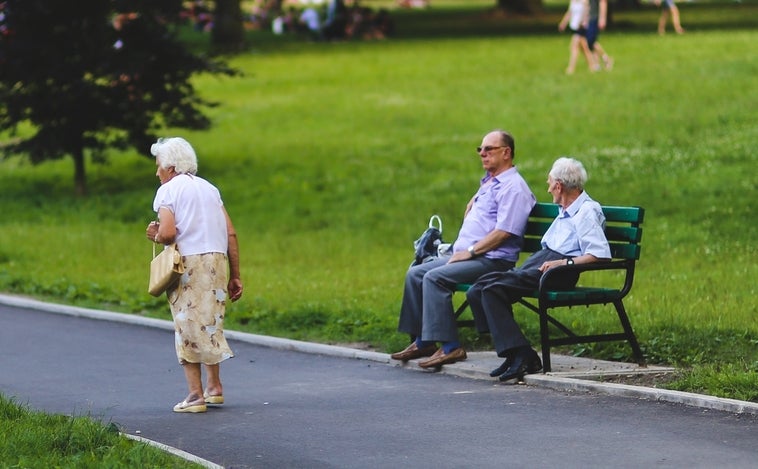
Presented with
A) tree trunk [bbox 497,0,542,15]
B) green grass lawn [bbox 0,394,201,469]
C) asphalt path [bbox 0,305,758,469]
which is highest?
tree trunk [bbox 497,0,542,15]

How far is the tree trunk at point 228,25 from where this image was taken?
132 feet

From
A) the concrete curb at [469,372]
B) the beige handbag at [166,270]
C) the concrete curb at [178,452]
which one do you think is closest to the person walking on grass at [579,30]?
the concrete curb at [469,372]

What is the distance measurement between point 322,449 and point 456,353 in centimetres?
286

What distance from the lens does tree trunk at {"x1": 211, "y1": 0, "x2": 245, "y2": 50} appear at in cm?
4031

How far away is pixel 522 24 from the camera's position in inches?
1844

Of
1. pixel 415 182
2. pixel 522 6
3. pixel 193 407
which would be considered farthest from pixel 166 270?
pixel 522 6

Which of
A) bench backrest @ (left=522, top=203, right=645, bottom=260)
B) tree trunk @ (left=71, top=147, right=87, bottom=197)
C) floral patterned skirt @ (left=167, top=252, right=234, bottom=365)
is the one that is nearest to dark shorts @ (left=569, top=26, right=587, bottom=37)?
tree trunk @ (left=71, top=147, right=87, bottom=197)

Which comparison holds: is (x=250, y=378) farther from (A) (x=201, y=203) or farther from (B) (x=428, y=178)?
(B) (x=428, y=178)

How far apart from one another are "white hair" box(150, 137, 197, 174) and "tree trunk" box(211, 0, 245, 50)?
1244 inches

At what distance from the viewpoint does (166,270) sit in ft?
28.5

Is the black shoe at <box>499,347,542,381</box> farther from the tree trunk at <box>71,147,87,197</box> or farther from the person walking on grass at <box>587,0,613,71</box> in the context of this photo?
the person walking on grass at <box>587,0,613,71</box>

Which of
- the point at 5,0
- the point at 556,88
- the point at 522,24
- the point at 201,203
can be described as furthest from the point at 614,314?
the point at 522,24

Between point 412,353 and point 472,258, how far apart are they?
2.61ft

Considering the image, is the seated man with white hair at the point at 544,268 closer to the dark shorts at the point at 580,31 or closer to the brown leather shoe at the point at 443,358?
the brown leather shoe at the point at 443,358
